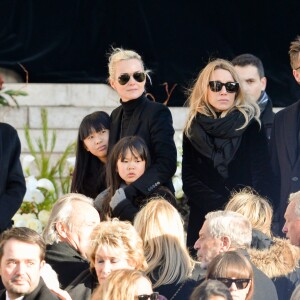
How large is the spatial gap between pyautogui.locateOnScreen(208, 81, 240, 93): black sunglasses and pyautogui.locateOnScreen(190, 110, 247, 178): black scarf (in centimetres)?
14

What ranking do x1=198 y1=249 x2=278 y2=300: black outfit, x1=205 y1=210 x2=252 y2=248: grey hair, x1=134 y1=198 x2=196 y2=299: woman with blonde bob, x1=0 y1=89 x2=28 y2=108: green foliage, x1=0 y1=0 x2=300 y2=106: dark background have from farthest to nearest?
x1=0 y1=0 x2=300 y2=106: dark background → x1=0 y1=89 x2=28 y2=108: green foliage → x1=205 y1=210 x2=252 y2=248: grey hair → x1=134 y1=198 x2=196 y2=299: woman with blonde bob → x1=198 y1=249 x2=278 y2=300: black outfit

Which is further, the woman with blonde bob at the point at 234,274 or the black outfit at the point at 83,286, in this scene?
the black outfit at the point at 83,286

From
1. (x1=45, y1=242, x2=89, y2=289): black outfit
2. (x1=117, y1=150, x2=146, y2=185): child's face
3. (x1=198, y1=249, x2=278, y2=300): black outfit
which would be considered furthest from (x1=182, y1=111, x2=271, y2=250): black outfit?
(x1=198, y1=249, x2=278, y2=300): black outfit

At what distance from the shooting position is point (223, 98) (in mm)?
8875

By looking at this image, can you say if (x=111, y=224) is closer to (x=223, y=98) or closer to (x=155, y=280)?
(x=155, y=280)

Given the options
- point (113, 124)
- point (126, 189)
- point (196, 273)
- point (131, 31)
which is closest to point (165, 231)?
point (196, 273)

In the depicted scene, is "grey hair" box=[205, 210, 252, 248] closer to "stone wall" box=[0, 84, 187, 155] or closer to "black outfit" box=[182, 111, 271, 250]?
"black outfit" box=[182, 111, 271, 250]

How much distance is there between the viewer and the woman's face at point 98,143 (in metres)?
9.37

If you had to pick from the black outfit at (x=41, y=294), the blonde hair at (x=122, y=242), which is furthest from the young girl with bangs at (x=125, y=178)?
the black outfit at (x=41, y=294)

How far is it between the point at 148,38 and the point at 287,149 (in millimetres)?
3537

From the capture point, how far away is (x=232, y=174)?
8938 millimetres

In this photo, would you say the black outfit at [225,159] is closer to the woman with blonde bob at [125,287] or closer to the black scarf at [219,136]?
the black scarf at [219,136]

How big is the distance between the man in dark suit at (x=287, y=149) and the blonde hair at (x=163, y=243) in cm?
123

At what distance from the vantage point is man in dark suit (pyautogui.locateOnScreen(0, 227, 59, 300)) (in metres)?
6.97
